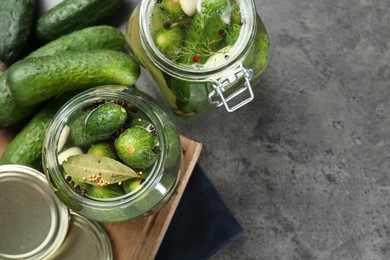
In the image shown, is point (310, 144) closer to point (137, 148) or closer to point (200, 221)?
point (200, 221)

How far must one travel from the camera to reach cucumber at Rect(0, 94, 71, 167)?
36.5 inches

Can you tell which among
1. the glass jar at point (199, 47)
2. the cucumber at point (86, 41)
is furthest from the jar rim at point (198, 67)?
the cucumber at point (86, 41)

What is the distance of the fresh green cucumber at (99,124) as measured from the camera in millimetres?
804

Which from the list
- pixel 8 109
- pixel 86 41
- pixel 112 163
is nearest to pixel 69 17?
pixel 86 41

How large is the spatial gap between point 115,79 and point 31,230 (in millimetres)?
265

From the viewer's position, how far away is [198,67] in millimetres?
843

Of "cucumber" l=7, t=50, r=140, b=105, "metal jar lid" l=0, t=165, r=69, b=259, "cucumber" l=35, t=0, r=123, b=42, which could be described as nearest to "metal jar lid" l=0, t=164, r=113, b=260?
"metal jar lid" l=0, t=165, r=69, b=259

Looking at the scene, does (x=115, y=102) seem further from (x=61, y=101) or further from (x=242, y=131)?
(x=242, y=131)

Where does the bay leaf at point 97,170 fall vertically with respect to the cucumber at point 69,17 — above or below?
below

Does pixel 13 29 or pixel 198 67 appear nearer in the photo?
pixel 198 67

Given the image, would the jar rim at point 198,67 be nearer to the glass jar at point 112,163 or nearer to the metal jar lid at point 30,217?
the glass jar at point 112,163

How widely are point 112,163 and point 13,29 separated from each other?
34 centimetres

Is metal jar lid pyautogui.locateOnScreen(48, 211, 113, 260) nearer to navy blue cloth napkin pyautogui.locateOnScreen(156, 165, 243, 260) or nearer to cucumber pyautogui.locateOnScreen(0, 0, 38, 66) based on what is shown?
navy blue cloth napkin pyautogui.locateOnScreen(156, 165, 243, 260)

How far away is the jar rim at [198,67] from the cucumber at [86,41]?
134 mm
